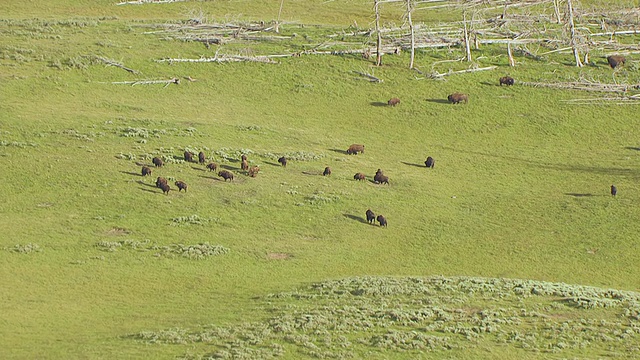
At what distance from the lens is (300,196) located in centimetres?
4653

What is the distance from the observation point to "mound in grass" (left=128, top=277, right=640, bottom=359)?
99.9ft

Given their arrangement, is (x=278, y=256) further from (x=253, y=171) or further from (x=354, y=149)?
(x=354, y=149)

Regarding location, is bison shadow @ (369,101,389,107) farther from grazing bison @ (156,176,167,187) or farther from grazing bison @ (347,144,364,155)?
grazing bison @ (156,176,167,187)

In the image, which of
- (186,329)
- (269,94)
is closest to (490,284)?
(186,329)

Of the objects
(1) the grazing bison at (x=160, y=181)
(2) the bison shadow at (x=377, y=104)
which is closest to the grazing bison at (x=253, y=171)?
(1) the grazing bison at (x=160, y=181)

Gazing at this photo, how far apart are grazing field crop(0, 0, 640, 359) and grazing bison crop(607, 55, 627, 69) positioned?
34.1 inches

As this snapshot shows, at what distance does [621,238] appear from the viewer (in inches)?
1756

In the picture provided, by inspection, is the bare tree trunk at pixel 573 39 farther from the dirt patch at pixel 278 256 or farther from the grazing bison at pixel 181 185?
the dirt patch at pixel 278 256

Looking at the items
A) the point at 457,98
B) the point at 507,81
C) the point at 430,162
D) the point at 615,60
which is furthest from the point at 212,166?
the point at 615,60

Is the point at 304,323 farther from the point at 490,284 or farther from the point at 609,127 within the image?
the point at 609,127

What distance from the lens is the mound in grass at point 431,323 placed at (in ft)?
99.9

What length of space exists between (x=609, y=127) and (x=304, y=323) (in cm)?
3468

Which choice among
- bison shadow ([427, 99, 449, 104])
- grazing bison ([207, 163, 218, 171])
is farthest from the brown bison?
grazing bison ([207, 163, 218, 171])

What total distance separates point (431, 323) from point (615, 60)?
139ft
